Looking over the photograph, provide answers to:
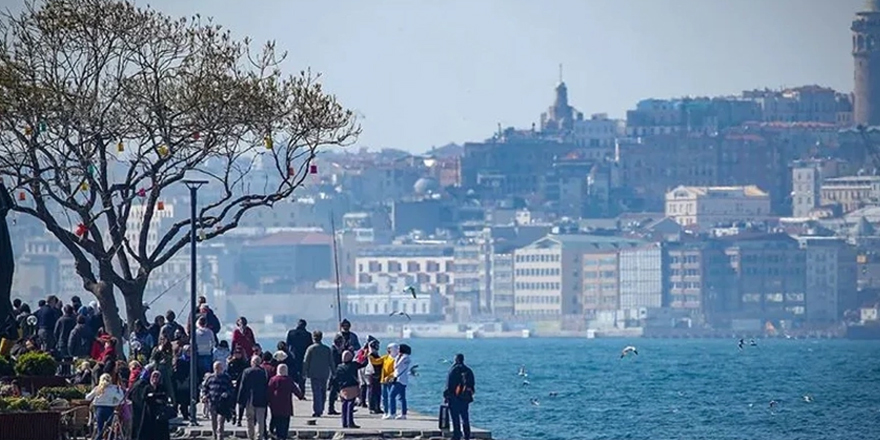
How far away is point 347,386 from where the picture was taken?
29.9 metres

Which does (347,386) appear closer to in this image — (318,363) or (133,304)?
(318,363)

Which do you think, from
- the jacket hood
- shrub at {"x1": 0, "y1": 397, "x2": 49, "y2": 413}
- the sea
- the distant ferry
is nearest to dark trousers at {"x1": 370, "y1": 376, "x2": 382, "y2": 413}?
the jacket hood

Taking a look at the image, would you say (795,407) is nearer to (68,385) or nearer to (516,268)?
(68,385)

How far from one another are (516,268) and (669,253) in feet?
37.5

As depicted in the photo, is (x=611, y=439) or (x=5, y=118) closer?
(x=5, y=118)

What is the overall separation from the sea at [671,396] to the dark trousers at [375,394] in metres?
8.72

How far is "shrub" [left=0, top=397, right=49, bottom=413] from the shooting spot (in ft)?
78.3

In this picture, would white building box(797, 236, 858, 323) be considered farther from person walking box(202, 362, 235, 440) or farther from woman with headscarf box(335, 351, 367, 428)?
person walking box(202, 362, 235, 440)

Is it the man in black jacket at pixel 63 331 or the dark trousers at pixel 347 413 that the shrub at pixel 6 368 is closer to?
the man in black jacket at pixel 63 331

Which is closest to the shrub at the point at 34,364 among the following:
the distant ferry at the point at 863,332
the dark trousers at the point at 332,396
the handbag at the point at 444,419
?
the dark trousers at the point at 332,396

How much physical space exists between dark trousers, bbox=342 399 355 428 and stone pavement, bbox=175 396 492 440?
3.8 inches

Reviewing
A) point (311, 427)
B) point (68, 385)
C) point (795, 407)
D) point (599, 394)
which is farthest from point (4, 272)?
point (599, 394)

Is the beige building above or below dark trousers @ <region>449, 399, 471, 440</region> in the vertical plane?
above

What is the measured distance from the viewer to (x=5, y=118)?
32.0 metres
